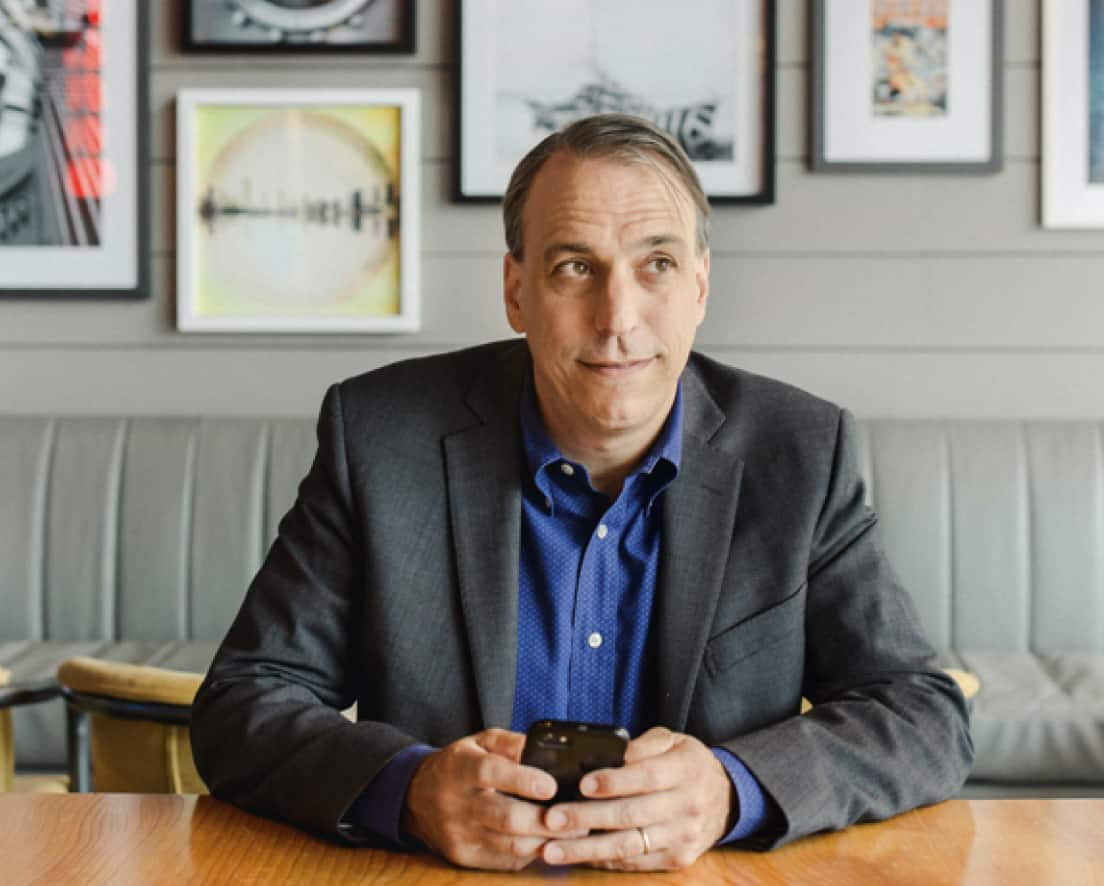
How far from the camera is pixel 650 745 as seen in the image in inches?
48.5

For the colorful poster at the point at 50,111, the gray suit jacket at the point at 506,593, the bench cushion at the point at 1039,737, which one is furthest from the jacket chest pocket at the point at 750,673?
the colorful poster at the point at 50,111

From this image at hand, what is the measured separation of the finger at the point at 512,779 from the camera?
116cm

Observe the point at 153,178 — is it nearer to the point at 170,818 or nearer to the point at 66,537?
the point at 66,537

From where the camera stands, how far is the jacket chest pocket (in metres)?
1.53

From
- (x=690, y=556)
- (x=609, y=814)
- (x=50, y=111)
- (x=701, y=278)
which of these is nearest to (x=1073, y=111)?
(x=701, y=278)

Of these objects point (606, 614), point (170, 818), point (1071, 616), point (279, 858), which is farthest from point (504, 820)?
point (1071, 616)

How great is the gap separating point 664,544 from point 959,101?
8.18ft

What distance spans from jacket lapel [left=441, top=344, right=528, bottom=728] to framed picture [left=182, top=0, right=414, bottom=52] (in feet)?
7.37

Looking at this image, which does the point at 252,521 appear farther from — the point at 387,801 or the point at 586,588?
the point at 387,801

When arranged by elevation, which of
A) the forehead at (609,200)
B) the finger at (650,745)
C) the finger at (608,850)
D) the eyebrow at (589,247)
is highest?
the forehead at (609,200)

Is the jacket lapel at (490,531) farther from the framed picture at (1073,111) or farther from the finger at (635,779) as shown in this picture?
the framed picture at (1073,111)

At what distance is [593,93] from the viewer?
3.66m

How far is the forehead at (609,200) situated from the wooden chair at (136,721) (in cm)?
74

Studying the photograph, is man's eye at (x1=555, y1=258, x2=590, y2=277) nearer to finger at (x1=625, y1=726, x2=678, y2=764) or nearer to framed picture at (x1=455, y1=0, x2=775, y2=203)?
finger at (x1=625, y1=726, x2=678, y2=764)
